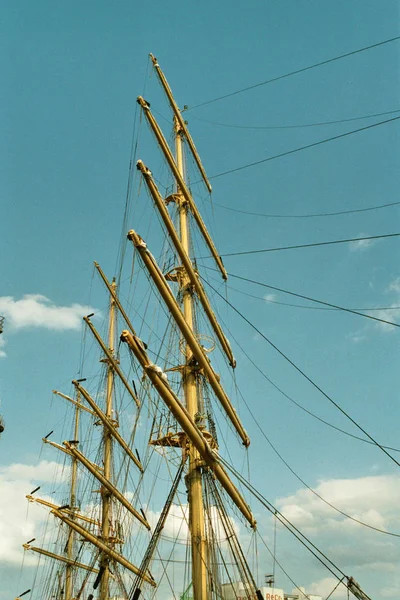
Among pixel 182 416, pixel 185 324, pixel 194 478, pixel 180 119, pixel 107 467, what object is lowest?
pixel 194 478

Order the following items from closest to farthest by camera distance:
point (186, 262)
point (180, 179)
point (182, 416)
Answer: point (182, 416) < point (186, 262) < point (180, 179)

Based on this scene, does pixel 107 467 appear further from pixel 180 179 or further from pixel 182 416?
pixel 182 416

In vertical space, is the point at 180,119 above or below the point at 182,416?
above

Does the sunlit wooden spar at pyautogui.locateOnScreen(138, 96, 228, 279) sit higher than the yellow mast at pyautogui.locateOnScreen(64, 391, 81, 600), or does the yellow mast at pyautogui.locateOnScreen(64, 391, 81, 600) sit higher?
the sunlit wooden spar at pyautogui.locateOnScreen(138, 96, 228, 279)

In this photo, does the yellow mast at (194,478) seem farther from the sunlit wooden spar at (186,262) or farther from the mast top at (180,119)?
the mast top at (180,119)

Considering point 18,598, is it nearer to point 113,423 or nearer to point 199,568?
point 113,423

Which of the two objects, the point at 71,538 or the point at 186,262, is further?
the point at 71,538

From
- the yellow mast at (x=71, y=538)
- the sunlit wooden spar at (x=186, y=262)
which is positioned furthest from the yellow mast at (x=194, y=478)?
the yellow mast at (x=71, y=538)

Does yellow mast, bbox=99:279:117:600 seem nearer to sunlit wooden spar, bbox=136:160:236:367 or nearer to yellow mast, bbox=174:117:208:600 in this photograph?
sunlit wooden spar, bbox=136:160:236:367

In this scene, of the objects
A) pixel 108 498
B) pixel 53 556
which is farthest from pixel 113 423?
pixel 53 556

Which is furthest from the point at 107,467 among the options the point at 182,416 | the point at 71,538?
the point at 182,416

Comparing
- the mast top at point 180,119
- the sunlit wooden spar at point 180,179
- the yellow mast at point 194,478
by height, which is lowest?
the yellow mast at point 194,478

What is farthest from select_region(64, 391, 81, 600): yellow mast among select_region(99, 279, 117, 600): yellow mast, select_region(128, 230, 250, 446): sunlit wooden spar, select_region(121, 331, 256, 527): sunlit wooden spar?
select_region(121, 331, 256, 527): sunlit wooden spar

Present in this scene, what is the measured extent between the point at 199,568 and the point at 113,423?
66.5ft
